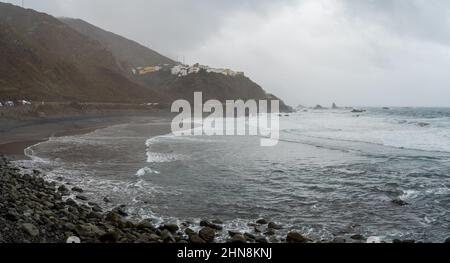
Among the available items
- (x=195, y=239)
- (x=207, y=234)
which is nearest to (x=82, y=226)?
(x=195, y=239)

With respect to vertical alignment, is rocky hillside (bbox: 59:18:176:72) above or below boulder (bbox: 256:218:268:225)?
above

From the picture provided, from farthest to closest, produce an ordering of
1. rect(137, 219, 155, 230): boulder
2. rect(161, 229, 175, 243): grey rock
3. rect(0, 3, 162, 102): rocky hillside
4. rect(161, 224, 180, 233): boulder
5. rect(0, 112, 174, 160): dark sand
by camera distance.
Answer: rect(0, 3, 162, 102): rocky hillside → rect(0, 112, 174, 160): dark sand → rect(161, 224, 180, 233): boulder → rect(137, 219, 155, 230): boulder → rect(161, 229, 175, 243): grey rock

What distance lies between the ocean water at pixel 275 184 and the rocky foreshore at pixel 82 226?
0.54 m

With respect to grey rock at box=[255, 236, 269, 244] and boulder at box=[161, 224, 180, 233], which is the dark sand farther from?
grey rock at box=[255, 236, 269, 244]

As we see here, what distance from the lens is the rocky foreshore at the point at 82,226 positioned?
746cm

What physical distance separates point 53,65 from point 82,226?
272ft

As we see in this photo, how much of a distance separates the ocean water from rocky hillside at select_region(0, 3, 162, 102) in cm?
3443

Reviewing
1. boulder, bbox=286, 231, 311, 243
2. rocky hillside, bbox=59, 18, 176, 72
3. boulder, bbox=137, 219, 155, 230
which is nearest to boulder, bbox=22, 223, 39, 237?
boulder, bbox=137, 219, 155, 230

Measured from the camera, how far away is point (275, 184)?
602 inches

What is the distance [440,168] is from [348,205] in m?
9.25

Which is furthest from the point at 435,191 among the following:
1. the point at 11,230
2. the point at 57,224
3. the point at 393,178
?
the point at 11,230

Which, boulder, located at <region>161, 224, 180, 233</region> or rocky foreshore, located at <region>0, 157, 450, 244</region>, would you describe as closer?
rocky foreshore, located at <region>0, 157, 450, 244</region>

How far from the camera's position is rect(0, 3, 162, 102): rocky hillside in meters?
66.7

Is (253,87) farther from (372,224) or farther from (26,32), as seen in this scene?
(372,224)
